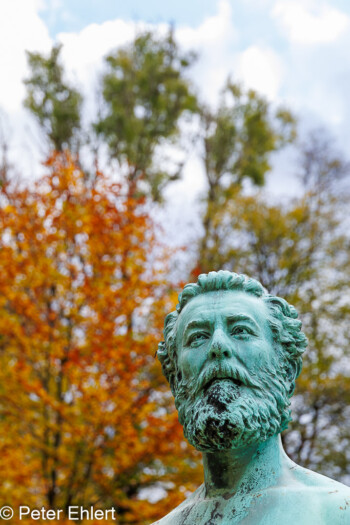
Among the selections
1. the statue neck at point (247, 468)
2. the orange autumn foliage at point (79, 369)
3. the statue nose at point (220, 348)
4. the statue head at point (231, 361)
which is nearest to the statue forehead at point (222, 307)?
the statue head at point (231, 361)

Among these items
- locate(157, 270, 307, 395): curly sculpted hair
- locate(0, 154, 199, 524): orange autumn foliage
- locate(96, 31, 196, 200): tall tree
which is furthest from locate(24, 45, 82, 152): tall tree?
locate(157, 270, 307, 395): curly sculpted hair

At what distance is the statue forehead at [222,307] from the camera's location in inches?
94.7

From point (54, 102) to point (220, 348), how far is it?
14.2 m

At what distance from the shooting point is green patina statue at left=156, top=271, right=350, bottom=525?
218 centimetres

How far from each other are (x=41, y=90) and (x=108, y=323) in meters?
8.78

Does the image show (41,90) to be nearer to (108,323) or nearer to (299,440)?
(108,323)

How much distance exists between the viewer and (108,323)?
29.4ft

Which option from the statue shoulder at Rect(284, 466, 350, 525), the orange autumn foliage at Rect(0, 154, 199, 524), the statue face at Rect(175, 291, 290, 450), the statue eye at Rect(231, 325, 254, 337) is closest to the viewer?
the statue shoulder at Rect(284, 466, 350, 525)

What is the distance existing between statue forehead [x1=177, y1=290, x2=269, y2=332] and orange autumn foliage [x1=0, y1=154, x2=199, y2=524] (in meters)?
6.02

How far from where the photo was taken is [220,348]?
2270mm

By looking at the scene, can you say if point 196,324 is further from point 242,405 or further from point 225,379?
point 242,405

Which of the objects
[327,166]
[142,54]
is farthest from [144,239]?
[142,54]

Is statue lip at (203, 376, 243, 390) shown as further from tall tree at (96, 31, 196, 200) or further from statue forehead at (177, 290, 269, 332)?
tall tree at (96, 31, 196, 200)

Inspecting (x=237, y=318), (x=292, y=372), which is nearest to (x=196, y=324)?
(x=237, y=318)
